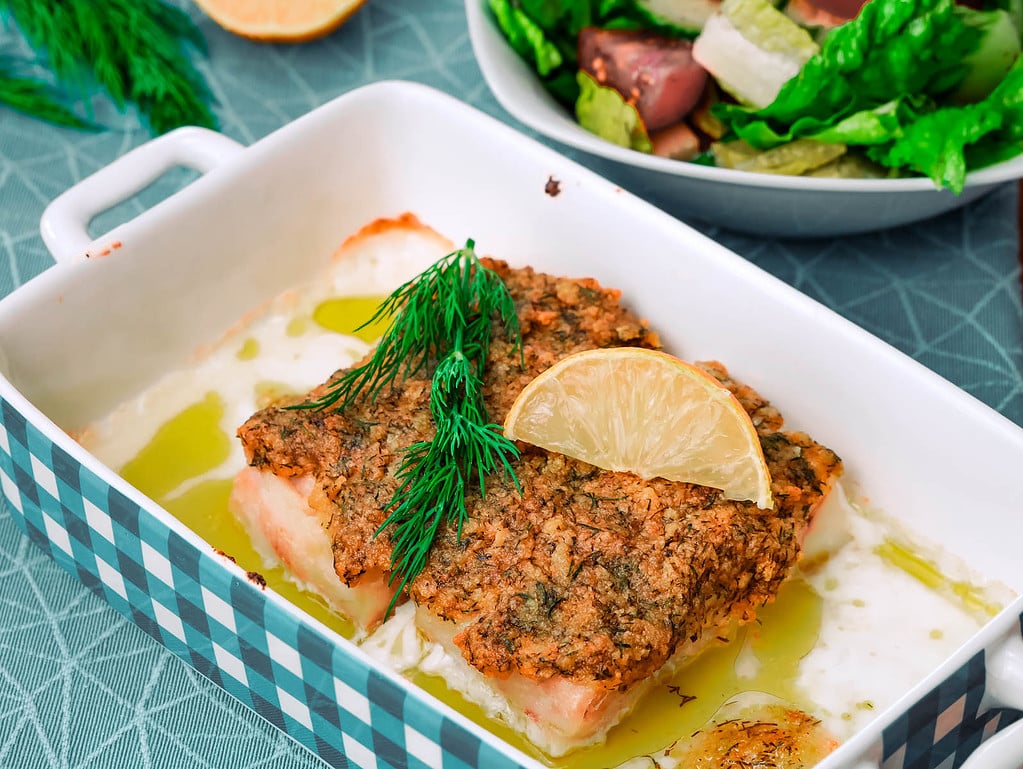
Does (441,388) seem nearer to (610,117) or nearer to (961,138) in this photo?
(610,117)

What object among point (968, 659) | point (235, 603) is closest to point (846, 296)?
point (968, 659)

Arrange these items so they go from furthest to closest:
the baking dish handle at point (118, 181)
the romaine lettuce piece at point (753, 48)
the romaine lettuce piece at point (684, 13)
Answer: the romaine lettuce piece at point (684, 13)
the romaine lettuce piece at point (753, 48)
the baking dish handle at point (118, 181)

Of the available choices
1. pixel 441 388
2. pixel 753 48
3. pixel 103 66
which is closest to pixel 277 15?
pixel 103 66

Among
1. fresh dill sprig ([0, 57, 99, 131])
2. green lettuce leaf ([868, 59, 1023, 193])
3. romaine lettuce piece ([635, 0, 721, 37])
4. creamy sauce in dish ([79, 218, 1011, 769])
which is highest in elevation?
romaine lettuce piece ([635, 0, 721, 37])

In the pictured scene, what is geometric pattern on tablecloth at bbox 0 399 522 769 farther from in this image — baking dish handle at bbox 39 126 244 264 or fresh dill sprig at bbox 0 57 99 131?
fresh dill sprig at bbox 0 57 99 131

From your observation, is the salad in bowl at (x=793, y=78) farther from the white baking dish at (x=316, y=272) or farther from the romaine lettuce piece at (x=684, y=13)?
the white baking dish at (x=316, y=272)

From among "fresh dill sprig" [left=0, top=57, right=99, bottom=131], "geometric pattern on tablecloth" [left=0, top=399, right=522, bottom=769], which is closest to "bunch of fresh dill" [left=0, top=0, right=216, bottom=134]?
"fresh dill sprig" [left=0, top=57, right=99, bottom=131]

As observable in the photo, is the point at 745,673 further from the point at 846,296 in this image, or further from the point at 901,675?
the point at 846,296

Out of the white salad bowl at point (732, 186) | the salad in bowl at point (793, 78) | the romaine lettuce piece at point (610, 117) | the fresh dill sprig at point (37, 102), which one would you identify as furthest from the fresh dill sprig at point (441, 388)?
the fresh dill sprig at point (37, 102)
